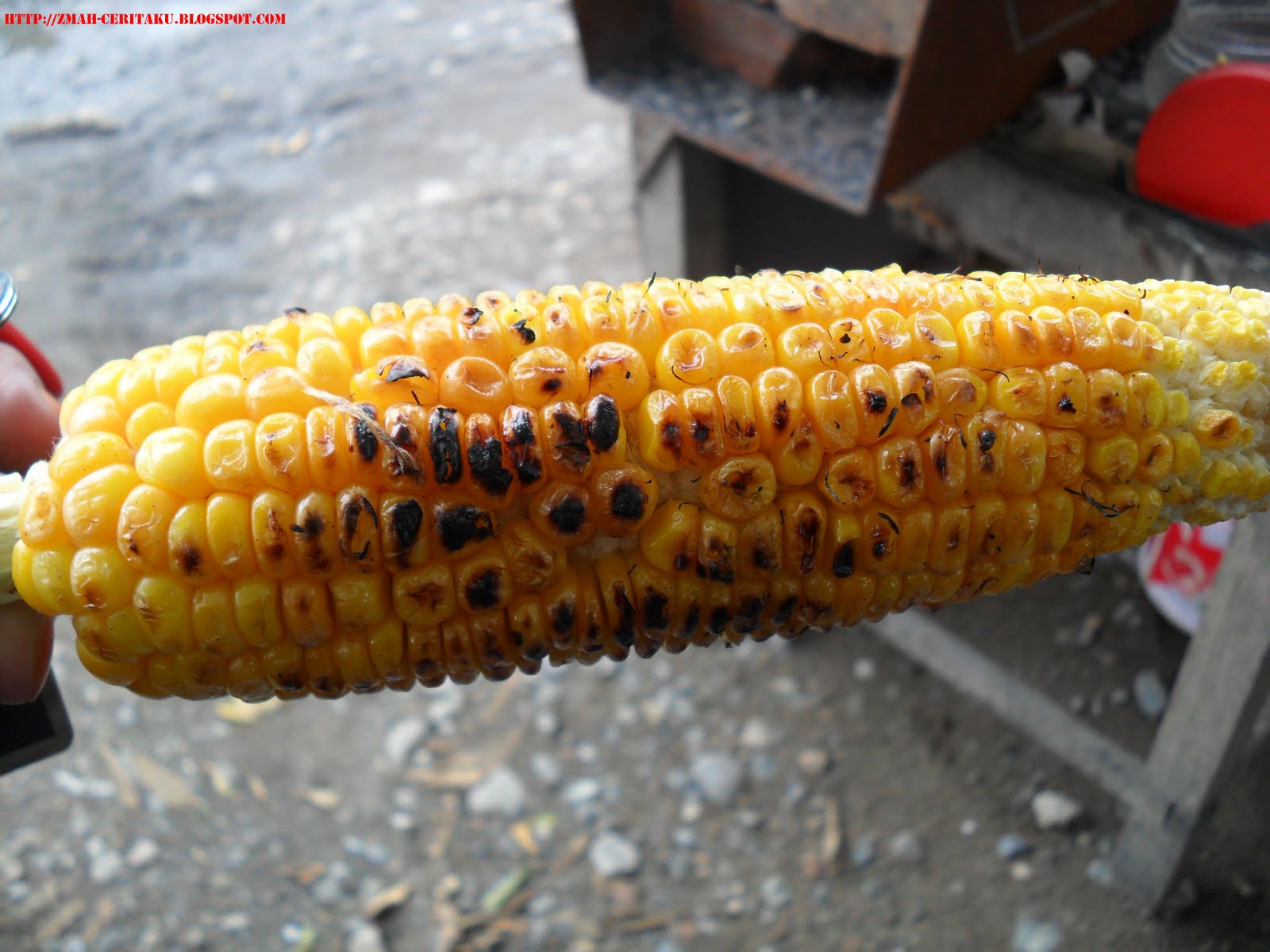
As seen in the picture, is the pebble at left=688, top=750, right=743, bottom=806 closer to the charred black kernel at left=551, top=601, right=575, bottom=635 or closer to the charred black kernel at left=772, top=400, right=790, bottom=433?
the charred black kernel at left=551, top=601, right=575, bottom=635

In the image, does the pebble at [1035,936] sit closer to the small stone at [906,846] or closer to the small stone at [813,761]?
the small stone at [906,846]

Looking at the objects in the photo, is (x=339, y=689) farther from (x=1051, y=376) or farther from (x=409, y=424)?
Answer: (x=1051, y=376)

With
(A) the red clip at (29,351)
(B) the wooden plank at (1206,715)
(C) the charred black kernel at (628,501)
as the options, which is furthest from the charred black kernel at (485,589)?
(B) the wooden plank at (1206,715)

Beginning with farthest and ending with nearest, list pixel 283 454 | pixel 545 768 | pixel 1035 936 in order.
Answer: pixel 545 768 < pixel 1035 936 < pixel 283 454

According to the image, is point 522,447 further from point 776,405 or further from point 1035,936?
point 1035,936

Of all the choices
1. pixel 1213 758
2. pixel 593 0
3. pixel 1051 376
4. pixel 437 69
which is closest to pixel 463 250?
pixel 437 69

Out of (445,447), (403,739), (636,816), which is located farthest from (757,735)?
(445,447)
